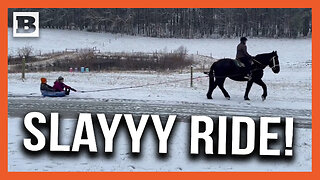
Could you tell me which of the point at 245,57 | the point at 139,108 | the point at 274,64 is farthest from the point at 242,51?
the point at 139,108

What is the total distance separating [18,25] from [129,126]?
10.9 metres

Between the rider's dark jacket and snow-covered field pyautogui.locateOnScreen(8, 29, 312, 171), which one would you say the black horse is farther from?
snow-covered field pyautogui.locateOnScreen(8, 29, 312, 171)

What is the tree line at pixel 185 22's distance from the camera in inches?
2362

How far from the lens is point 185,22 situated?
6228 cm

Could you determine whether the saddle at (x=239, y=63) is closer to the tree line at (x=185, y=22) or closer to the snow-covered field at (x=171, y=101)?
the snow-covered field at (x=171, y=101)

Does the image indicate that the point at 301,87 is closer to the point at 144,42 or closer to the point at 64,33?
the point at 144,42

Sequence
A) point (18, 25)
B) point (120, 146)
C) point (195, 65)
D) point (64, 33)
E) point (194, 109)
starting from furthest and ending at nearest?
point (64, 33) < point (195, 65) < point (18, 25) < point (194, 109) < point (120, 146)

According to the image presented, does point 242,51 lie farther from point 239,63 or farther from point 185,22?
point 185,22

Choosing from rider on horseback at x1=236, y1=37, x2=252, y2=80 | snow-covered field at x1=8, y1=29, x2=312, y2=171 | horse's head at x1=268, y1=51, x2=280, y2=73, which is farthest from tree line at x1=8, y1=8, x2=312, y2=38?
rider on horseback at x1=236, y1=37, x2=252, y2=80

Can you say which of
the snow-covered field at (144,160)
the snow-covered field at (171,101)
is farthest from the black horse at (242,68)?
the snow-covered field at (144,160)

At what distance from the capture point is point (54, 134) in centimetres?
808

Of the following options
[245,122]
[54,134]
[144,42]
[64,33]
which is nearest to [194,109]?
[245,122]

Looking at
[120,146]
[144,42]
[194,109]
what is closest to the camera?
[120,146]

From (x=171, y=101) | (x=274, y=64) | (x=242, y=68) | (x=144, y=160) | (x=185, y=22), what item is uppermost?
(x=185, y=22)
